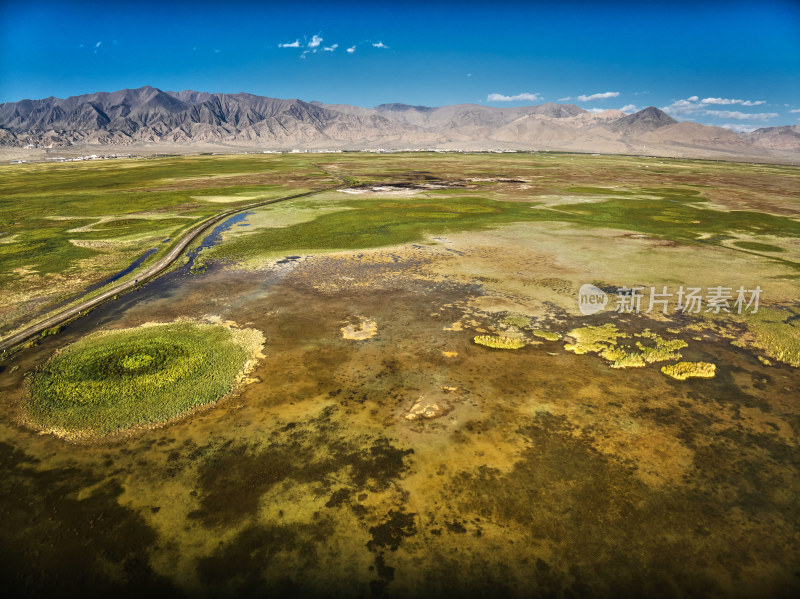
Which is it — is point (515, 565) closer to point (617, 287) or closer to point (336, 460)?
point (336, 460)

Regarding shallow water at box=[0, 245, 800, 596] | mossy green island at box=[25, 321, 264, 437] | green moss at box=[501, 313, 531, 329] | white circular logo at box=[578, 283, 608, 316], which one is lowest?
shallow water at box=[0, 245, 800, 596]

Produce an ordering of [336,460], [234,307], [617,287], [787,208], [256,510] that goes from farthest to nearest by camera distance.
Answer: [787,208], [617,287], [234,307], [336,460], [256,510]

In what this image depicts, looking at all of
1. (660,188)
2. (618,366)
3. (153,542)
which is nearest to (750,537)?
(618,366)

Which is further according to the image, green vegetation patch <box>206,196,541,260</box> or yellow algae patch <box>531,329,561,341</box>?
green vegetation patch <box>206,196,541,260</box>

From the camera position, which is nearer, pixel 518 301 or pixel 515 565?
pixel 515 565

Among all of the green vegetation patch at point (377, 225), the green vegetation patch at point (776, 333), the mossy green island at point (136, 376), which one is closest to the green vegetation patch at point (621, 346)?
the green vegetation patch at point (776, 333)

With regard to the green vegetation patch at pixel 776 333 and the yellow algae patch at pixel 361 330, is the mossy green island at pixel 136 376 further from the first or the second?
the green vegetation patch at pixel 776 333

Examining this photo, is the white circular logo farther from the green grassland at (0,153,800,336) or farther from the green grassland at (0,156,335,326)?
the green grassland at (0,156,335,326)

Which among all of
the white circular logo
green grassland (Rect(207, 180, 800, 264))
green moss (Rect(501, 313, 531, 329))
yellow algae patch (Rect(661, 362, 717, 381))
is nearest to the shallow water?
yellow algae patch (Rect(661, 362, 717, 381))
